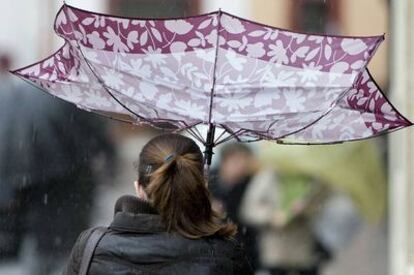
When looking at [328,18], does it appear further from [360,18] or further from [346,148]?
[346,148]

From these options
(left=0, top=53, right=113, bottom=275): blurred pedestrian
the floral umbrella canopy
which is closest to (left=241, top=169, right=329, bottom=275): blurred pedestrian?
(left=0, top=53, right=113, bottom=275): blurred pedestrian

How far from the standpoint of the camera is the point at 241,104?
4020 millimetres

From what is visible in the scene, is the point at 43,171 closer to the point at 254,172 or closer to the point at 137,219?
the point at 254,172

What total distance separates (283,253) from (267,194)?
0.45 m

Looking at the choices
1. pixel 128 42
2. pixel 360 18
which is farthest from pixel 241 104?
pixel 360 18

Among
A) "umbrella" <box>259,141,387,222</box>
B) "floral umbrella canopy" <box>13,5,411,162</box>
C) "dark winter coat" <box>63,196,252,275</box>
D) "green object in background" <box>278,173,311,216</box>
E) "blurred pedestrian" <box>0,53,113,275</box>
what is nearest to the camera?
"dark winter coat" <box>63,196,252,275</box>

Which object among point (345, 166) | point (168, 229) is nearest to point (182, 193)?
point (168, 229)

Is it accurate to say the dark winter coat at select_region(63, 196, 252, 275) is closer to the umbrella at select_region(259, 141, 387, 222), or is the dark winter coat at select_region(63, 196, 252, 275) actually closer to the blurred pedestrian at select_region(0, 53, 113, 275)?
the blurred pedestrian at select_region(0, 53, 113, 275)

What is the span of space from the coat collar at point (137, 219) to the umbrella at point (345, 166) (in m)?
5.34

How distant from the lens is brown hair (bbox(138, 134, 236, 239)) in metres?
3.65

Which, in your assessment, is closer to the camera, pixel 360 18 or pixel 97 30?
pixel 97 30

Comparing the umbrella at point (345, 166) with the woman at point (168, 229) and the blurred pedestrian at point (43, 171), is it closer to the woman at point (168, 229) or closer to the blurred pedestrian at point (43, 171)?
the blurred pedestrian at point (43, 171)

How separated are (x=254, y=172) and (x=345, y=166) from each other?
717 mm

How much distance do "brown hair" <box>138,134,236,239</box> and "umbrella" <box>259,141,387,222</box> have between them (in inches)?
208
